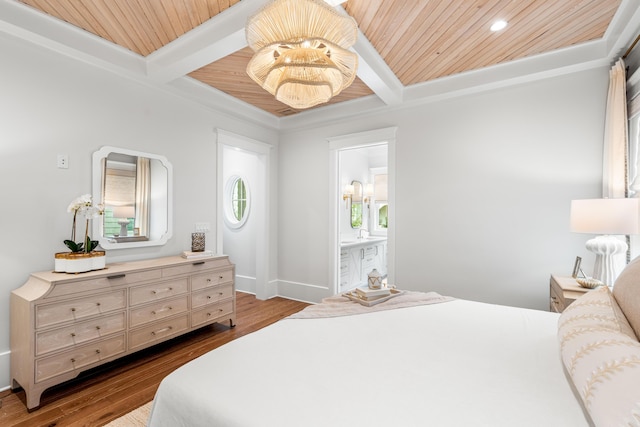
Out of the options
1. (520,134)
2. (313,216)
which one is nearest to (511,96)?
(520,134)

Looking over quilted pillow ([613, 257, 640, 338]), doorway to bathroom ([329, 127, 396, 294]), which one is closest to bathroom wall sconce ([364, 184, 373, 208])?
doorway to bathroom ([329, 127, 396, 294])

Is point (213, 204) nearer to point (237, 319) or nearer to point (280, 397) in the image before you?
point (237, 319)

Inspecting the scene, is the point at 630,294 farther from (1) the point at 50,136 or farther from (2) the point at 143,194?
(1) the point at 50,136

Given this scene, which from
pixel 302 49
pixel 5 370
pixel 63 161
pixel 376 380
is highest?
pixel 302 49

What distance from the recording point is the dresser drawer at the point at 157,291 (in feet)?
8.17

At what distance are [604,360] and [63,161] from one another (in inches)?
136

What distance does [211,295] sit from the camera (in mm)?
3152

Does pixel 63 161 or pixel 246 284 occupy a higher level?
pixel 63 161

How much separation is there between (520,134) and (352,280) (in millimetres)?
2986

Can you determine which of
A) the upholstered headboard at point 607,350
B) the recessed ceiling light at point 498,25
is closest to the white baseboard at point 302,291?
the upholstered headboard at point 607,350

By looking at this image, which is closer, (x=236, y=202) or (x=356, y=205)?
(x=236, y=202)

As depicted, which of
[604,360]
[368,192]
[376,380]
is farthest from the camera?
[368,192]

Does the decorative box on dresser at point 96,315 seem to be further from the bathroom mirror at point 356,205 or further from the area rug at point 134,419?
the bathroom mirror at point 356,205

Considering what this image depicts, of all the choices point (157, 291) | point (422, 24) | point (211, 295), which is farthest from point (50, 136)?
point (422, 24)
